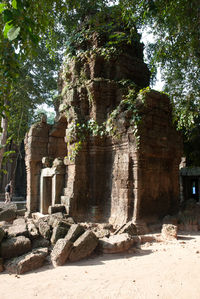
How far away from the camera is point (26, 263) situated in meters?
Result: 4.54

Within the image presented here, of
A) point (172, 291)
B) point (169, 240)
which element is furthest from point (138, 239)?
point (172, 291)

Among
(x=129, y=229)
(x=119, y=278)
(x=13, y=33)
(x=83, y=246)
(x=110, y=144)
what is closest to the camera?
(x=13, y=33)

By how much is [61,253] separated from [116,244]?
4.18 ft

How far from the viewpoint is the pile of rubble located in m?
4.72

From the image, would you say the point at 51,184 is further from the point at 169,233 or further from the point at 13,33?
the point at 13,33

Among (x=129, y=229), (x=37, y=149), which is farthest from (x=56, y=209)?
(x=37, y=149)

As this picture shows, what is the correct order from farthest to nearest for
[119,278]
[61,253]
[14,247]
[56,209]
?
[56,209] → [14,247] → [61,253] → [119,278]

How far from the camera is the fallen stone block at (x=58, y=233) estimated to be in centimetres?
563

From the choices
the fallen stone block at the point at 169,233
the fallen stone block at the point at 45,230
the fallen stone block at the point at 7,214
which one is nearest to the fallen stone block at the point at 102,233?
the fallen stone block at the point at 45,230

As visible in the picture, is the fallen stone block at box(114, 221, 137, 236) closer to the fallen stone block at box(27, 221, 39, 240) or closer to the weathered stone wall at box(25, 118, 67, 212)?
the fallen stone block at box(27, 221, 39, 240)

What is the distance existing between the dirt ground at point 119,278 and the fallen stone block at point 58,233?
0.93 meters

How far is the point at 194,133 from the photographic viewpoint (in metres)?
12.7

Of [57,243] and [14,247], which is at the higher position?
[57,243]

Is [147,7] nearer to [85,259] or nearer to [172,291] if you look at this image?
[172,291]
